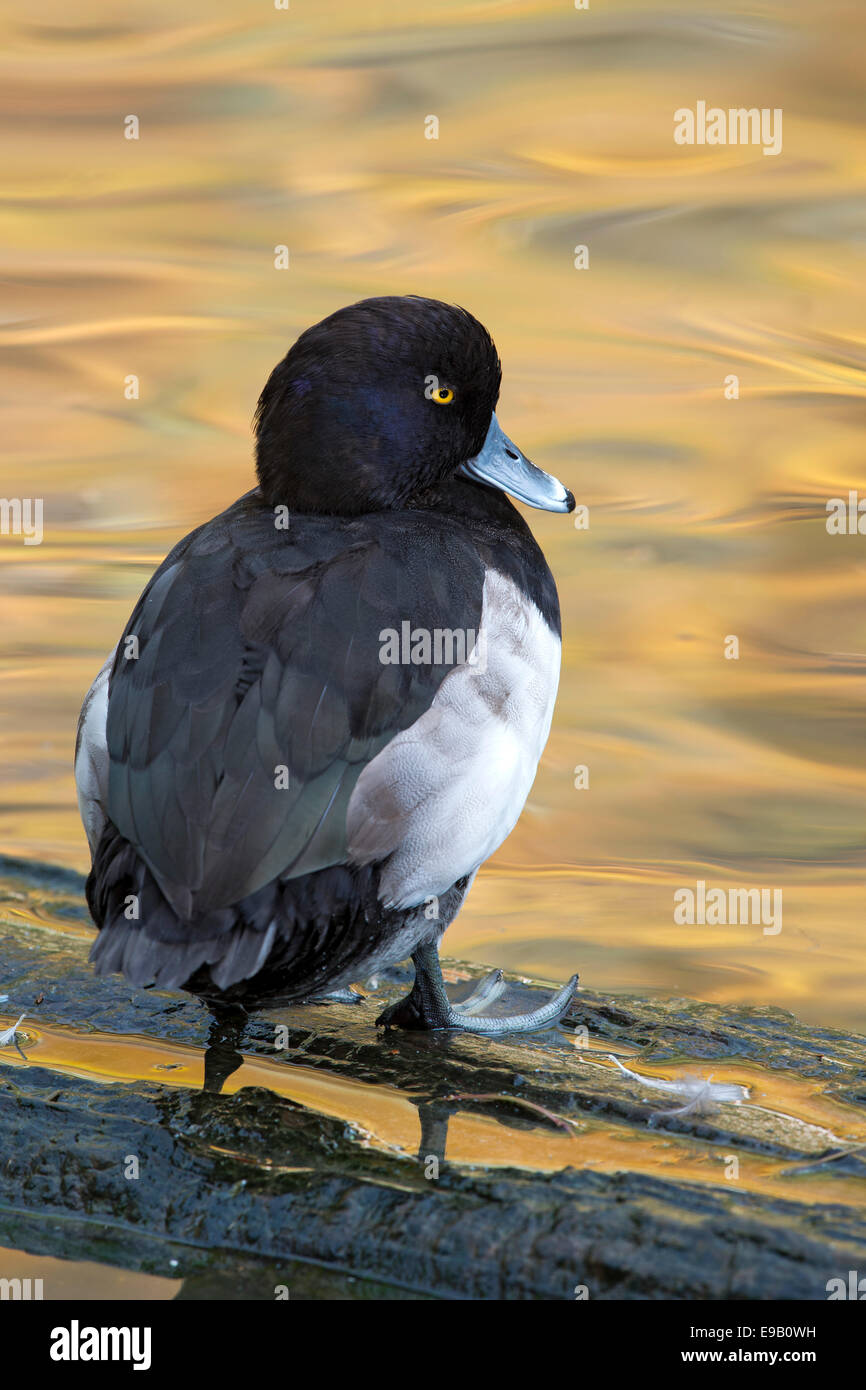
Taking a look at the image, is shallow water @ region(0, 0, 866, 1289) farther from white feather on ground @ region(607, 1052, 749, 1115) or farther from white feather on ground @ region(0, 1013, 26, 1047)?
white feather on ground @ region(607, 1052, 749, 1115)

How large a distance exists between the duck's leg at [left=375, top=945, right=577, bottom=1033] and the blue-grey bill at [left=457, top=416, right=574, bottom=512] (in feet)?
3.36

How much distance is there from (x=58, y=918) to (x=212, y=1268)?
5.32 feet

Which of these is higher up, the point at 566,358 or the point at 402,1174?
the point at 566,358

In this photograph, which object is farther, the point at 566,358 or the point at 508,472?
the point at 566,358

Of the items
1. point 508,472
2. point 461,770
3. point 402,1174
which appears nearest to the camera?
point 402,1174

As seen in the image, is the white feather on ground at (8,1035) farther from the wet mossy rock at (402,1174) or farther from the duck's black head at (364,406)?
the duck's black head at (364,406)

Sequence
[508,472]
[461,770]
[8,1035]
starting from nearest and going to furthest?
1. [461,770]
2. [8,1035]
3. [508,472]

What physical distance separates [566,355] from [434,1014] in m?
5.67

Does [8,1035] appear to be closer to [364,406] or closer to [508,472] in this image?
[364,406]

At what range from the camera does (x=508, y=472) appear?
3.51m

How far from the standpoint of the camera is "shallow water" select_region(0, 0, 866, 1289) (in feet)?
16.2

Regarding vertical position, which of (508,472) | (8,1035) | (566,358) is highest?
(566,358)

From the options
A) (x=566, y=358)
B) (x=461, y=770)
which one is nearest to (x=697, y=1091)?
(x=461, y=770)

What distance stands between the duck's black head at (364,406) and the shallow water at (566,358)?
3.94 ft
